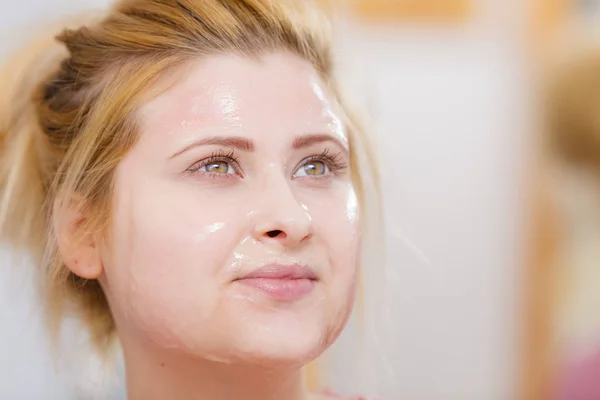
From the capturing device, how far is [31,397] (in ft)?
3.72

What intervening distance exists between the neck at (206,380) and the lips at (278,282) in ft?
0.27

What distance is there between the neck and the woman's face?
0.14 feet

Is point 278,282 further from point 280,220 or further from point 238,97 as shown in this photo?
point 238,97

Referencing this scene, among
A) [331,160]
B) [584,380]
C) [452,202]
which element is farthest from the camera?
[452,202]

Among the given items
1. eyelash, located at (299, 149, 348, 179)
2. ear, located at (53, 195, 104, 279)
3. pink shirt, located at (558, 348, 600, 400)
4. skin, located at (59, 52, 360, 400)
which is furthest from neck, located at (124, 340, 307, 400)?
pink shirt, located at (558, 348, 600, 400)

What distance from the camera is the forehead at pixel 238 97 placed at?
73 cm

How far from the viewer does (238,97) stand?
2.39 ft

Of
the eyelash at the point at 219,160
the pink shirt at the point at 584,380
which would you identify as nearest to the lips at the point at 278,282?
the eyelash at the point at 219,160

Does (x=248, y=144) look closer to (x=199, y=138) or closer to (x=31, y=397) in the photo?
(x=199, y=138)

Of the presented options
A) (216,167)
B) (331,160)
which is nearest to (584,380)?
(331,160)

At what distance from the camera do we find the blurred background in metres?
1.60

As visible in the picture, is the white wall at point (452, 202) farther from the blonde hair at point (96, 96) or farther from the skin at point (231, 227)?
the skin at point (231, 227)

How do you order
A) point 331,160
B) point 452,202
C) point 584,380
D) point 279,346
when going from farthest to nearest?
point 452,202 → point 584,380 → point 331,160 → point 279,346

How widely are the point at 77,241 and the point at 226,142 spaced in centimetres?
21
